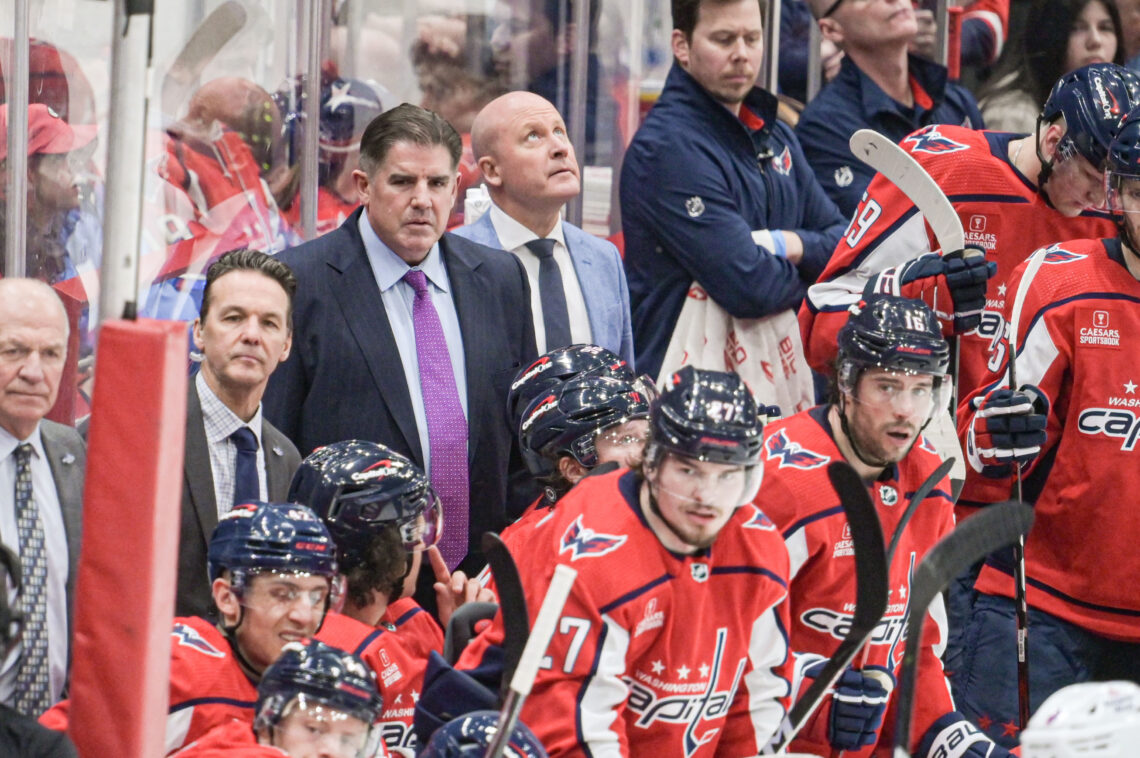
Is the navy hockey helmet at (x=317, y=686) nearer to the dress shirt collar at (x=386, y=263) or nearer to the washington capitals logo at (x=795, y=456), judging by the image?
the washington capitals logo at (x=795, y=456)

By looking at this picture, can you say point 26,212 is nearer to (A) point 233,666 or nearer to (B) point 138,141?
(A) point 233,666

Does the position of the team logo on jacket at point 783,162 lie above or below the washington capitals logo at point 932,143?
below

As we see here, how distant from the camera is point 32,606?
3.17m

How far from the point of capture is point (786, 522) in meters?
3.41

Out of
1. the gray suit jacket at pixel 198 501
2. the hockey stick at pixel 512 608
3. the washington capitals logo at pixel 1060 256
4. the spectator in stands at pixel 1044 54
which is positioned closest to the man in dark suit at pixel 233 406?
the gray suit jacket at pixel 198 501

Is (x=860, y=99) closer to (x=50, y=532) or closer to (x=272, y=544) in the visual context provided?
(x=272, y=544)

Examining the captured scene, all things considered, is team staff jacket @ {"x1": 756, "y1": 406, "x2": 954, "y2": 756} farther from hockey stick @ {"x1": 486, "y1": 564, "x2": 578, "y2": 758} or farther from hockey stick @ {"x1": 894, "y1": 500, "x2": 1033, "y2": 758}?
hockey stick @ {"x1": 486, "y1": 564, "x2": 578, "y2": 758}

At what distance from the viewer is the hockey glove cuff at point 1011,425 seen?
380cm

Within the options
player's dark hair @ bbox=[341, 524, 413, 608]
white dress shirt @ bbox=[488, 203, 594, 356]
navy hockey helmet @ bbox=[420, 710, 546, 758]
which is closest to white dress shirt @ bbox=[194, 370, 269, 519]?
player's dark hair @ bbox=[341, 524, 413, 608]

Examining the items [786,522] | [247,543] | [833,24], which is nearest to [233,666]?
[247,543]

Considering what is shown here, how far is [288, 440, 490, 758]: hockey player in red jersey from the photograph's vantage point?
3.49 meters

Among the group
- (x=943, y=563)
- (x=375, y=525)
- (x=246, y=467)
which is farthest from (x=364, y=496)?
(x=943, y=563)

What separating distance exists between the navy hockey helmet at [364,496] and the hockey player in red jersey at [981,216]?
109cm

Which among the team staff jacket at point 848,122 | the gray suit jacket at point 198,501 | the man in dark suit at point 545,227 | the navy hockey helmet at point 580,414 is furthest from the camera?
the team staff jacket at point 848,122
